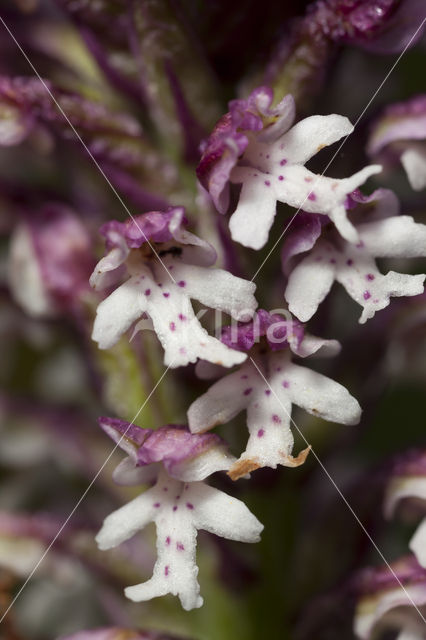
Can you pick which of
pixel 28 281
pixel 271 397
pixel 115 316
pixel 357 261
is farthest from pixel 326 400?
pixel 28 281

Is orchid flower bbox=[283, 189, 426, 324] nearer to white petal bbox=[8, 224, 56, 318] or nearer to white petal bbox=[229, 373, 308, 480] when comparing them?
white petal bbox=[229, 373, 308, 480]

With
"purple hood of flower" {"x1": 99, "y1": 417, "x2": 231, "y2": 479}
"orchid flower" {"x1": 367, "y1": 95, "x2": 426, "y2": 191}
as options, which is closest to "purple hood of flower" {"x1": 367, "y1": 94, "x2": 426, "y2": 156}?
"orchid flower" {"x1": 367, "y1": 95, "x2": 426, "y2": 191}

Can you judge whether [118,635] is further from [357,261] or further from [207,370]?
[357,261]

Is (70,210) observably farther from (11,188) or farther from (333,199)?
(333,199)

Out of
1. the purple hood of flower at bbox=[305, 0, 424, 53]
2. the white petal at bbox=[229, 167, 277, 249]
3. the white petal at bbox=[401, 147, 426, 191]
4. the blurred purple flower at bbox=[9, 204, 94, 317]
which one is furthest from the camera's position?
the blurred purple flower at bbox=[9, 204, 94, 317]

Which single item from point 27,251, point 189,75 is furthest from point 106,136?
point 27,251

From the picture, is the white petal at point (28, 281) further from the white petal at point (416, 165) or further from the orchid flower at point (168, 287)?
the white petal at point (416, 165)

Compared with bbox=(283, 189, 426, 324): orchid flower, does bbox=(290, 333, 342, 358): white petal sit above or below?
below
